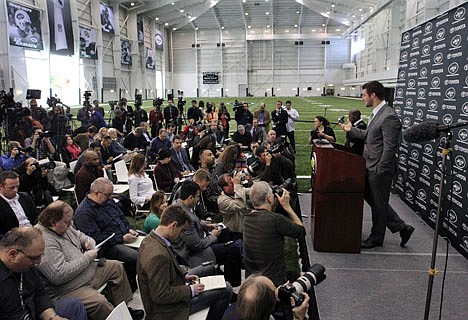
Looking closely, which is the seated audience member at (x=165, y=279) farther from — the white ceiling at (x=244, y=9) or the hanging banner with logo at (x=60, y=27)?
the white ceiling at (x=244, y=9)

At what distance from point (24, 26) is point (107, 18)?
13.0m

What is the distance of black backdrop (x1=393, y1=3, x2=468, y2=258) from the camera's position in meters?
4.59

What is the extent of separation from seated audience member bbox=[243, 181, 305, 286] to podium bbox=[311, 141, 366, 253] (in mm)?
1249

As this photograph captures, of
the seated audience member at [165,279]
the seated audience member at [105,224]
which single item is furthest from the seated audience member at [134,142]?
the seated audience member at [165,279]

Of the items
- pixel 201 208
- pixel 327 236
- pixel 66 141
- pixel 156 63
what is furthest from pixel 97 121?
pixel 156 63

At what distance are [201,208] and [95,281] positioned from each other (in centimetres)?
182

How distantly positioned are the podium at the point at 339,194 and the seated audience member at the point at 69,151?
602 cm

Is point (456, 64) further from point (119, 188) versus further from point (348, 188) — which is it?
point (119, 188)

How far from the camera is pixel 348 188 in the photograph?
4.36m

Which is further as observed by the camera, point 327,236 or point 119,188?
point 119,188

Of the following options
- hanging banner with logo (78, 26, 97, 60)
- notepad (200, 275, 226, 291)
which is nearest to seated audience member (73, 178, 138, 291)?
notepad (200, 275, 226, 291)

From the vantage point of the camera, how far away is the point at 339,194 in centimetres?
436

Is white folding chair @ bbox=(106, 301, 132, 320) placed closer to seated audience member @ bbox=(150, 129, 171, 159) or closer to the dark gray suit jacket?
the dark gray suit jacket

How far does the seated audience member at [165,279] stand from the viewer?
8.70 feet
